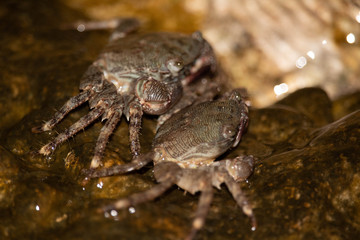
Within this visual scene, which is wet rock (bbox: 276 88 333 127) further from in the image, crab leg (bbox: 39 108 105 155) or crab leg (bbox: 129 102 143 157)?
crab leg (bbox: 39 108 105 155)

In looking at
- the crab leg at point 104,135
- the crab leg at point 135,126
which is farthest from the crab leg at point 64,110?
the crab leg at point 135,126

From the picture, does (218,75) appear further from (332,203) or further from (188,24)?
(332,203)

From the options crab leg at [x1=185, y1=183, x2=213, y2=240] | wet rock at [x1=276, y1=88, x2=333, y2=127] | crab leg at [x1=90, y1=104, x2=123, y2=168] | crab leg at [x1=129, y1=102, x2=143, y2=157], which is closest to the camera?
crab leg at [x1=185, y1=183, x2=213, y2=240]

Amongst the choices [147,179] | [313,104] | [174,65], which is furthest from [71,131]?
[313,104]

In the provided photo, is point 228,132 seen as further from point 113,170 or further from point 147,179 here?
point 113,170

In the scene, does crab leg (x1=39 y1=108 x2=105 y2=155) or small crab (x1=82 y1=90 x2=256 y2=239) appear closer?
small crab (x1=82 y1=90 x2=256 y2=239)

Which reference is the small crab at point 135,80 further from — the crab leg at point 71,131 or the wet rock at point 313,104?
the wet rock at point 313,104

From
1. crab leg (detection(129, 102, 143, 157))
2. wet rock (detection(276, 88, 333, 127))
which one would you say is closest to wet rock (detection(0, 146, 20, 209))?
crab leg (detection(129, 102, 143, 157))
